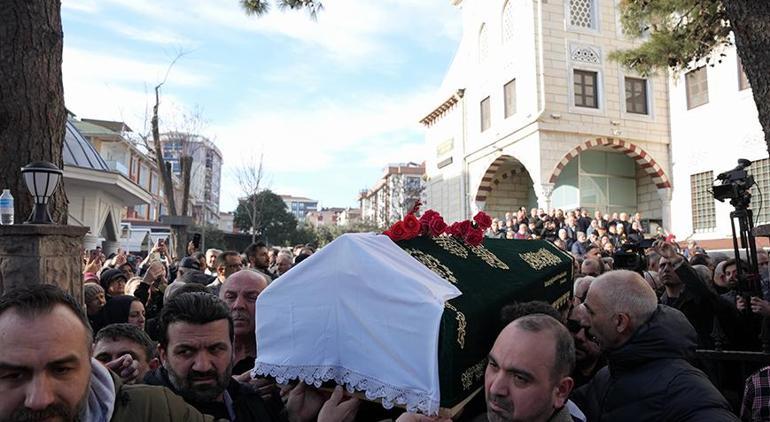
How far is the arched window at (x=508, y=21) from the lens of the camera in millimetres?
19391

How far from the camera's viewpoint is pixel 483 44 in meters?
21.5

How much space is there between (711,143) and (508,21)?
25.4 ft

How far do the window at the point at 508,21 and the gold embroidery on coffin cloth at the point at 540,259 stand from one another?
Answer: 16.9 meters

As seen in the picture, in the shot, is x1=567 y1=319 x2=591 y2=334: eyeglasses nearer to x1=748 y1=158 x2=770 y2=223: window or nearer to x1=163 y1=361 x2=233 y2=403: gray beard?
x1=163 y1=361 x2=233 y2=403: gray beard

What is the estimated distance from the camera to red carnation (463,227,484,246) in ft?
10.5

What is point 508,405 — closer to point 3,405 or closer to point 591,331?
point 591,331

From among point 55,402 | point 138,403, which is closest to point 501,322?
point 138,403

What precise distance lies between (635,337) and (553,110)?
1642 centimetres

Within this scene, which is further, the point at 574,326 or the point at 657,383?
the point at 574,326

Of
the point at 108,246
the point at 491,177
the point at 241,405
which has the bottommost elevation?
the point at 241,405

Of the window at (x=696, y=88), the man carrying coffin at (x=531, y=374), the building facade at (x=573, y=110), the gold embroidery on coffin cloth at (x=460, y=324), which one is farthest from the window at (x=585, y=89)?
the man carrying coffin at (x=531, y=374)

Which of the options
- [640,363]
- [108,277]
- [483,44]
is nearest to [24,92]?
[108,277]

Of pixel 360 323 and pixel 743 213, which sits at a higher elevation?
pixel 743 213

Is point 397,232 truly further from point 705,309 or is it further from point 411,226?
point 705,309
